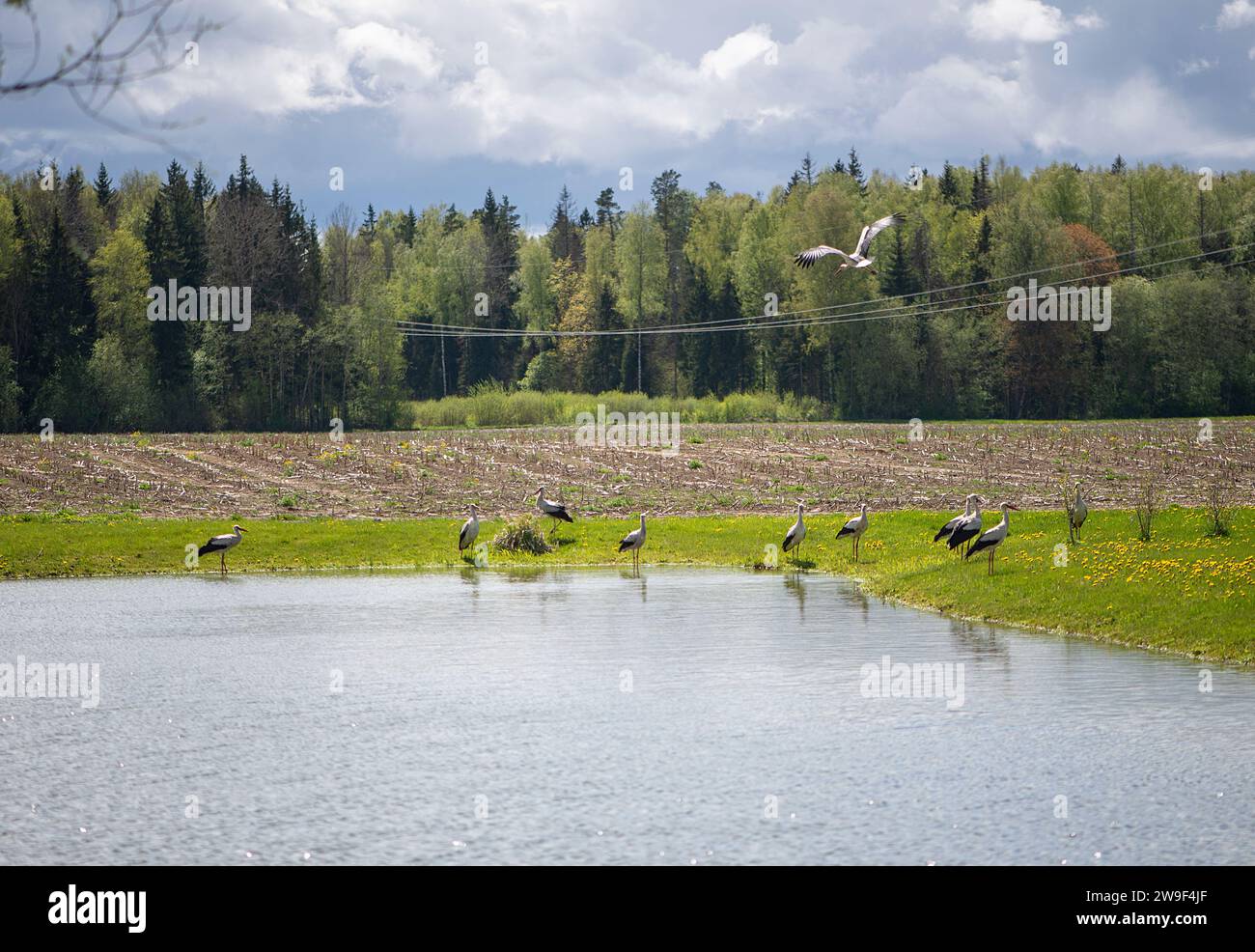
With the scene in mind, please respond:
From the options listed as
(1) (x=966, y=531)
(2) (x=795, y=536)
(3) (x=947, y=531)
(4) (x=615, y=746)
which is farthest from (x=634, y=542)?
(4) (x=615, y=746)

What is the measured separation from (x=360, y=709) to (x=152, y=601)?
14169 millimetres

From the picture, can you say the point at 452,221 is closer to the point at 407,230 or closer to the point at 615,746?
the point at 407,230

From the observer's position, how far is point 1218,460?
60.0 metres

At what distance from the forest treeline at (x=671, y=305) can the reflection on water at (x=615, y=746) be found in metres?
56.4

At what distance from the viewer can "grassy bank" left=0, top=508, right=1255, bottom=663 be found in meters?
24.0

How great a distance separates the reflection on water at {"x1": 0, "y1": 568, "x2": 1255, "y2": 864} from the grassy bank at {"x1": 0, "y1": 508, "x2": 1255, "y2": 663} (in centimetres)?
149

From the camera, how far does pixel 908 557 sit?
3700 cm

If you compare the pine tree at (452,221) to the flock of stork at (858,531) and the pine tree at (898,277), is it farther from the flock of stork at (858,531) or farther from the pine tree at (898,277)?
the flock of stork at (858,531)

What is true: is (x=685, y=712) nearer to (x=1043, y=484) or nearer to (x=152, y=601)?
(x=152, y=601)

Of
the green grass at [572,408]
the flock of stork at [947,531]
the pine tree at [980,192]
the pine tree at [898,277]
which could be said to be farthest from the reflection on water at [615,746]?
the pine tree at [980,192]

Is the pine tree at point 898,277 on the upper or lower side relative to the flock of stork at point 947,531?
upper

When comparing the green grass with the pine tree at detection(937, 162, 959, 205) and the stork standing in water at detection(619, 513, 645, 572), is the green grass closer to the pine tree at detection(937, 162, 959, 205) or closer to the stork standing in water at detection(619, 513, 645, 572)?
the pine tree at detection(937, 162, 959, 205)

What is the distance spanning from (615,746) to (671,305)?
13101 centimetres

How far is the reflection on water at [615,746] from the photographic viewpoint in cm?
1285
